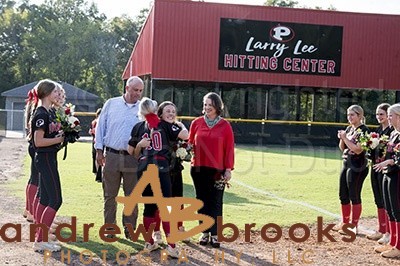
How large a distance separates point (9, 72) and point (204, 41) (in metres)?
41.0

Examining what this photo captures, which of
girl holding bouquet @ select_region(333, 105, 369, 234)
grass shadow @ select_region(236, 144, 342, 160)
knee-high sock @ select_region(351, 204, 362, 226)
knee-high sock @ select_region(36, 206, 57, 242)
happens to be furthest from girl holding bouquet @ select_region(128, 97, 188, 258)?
grass shadow @ select_region(236, 144, 342, 160)

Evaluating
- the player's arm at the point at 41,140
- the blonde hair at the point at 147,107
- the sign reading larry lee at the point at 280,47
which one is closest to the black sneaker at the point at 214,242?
the blonde hair at the point at 147,107

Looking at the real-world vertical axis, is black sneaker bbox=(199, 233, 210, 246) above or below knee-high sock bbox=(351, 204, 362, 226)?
below

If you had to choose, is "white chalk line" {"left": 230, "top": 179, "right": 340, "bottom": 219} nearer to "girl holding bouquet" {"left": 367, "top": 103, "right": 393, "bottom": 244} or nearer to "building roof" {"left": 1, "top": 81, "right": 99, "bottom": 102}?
"girl holding bouquet" {"left": 367, "top": 103, "right": 393, "bottom": 244}

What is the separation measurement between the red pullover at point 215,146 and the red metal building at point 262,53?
77.4 ft

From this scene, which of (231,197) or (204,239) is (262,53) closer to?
(231,197)

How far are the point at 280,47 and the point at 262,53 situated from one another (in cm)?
97

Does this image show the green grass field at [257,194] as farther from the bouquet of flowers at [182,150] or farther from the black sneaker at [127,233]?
the bouquet of flowers at [182,150]

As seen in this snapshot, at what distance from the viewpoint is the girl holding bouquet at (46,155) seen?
Result: 24.5 feet

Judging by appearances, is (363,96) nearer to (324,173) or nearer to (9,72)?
(324,173)

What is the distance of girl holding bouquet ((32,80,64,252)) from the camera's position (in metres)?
7.47

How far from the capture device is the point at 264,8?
32.8 metres

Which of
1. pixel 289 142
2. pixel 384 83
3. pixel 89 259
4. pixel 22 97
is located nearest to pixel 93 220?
pixel 89 259

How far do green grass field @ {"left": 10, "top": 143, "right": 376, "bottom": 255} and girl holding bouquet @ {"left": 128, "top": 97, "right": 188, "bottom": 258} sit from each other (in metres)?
0.48
